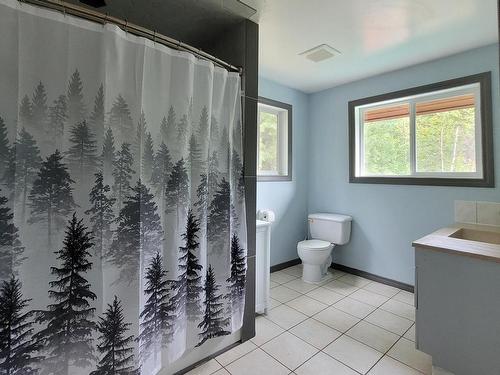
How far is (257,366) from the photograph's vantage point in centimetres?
152

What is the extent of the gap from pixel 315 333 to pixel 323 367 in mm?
337

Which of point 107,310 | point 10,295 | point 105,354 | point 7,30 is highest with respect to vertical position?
point 7,30

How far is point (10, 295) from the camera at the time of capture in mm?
902

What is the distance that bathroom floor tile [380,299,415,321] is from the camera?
2.10m

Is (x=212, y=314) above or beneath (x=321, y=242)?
beneath

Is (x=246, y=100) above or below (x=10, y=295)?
above

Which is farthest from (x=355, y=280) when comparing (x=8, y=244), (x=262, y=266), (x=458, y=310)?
(x=8, y=244)

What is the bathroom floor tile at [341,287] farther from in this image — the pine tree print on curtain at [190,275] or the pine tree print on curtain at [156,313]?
the pine tree print on curtain at [156,313]

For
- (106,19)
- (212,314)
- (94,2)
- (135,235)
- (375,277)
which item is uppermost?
(94,2)

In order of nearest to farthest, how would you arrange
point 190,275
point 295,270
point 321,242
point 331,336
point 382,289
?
point 190,275
point 331,336
point 382,289
point 321,242
point 295,270

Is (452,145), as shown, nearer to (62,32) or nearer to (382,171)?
(382,171)

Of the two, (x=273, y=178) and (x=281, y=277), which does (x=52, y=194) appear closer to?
(x=273, y=178)

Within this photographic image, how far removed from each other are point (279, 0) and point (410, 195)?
2153mm

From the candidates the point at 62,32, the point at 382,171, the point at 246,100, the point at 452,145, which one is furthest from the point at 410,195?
the point at 62,32
